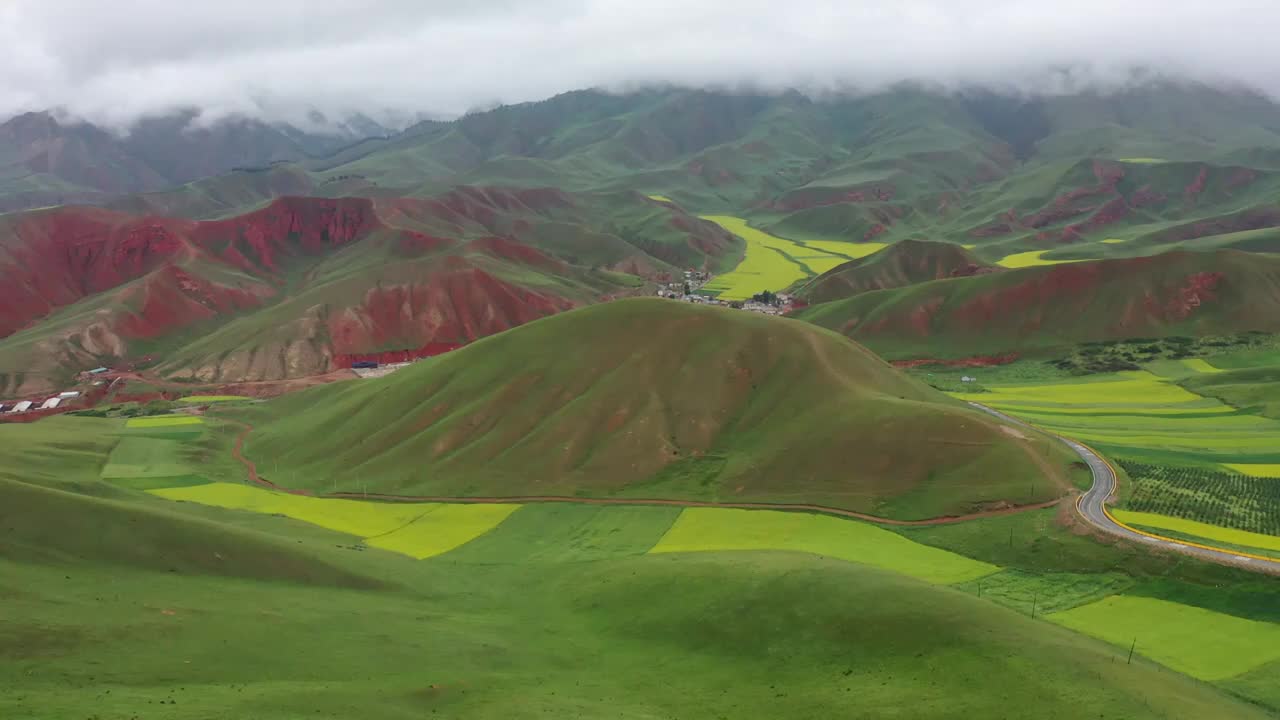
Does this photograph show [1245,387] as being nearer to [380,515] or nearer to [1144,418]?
[1144,418]

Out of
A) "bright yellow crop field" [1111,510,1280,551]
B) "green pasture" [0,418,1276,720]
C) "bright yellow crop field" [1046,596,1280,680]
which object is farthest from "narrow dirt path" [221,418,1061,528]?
→ "bright yellow crop field" [1046,596,1280,680]

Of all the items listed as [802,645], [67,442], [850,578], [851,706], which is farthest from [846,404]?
[67,442]

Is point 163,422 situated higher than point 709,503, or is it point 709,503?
point 163,422

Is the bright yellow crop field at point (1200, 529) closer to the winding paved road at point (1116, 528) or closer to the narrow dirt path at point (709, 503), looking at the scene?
the winding paved road at point (1116, 528)

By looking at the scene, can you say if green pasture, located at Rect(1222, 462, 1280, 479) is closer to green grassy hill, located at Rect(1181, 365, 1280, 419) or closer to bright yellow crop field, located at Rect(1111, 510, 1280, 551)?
bright yellow crop field, located at Rect(1111, 510, 1280, 551)

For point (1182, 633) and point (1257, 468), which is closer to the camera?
point (1182, 633)

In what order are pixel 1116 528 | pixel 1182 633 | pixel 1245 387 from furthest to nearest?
pixel 1245 387 → pixel 1116 528 → pixel 1182 633

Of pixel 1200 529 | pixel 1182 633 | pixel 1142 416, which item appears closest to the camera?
pixel 1182 633

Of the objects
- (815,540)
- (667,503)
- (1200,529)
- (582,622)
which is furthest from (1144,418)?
(582,622)
